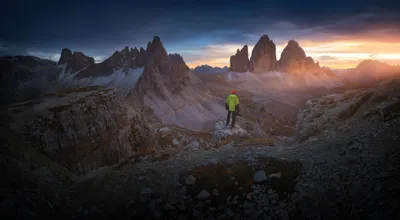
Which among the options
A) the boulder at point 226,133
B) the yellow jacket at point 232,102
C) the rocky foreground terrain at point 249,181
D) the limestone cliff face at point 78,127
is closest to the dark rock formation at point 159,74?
the limestone cliff face at point 78,127

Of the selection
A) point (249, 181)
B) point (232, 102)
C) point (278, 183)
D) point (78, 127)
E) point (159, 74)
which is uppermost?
point (159, 74)

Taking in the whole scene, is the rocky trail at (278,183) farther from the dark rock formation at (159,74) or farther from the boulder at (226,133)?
the dark rock formation at (159,74)

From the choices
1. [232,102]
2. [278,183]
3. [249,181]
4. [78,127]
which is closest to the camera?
[278,183]

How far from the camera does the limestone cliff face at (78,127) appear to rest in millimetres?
23875

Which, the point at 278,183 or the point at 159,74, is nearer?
the point at 278,183

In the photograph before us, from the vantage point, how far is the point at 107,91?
41.6m

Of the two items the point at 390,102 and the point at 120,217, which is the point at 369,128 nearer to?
the point at 390,102

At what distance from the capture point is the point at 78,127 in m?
30.4

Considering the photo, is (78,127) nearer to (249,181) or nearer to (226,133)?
(226,133)

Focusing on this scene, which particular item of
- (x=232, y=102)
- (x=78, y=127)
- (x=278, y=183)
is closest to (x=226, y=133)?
(x=232, y=102)

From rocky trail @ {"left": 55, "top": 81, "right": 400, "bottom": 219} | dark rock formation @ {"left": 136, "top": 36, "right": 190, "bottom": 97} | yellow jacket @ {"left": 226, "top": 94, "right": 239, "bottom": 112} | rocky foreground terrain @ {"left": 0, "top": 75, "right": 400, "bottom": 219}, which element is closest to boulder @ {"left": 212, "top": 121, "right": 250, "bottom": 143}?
yellow jacket @ {"left": 226, "top": 94, "right": 239, "bottom": 112}

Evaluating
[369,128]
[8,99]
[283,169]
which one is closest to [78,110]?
[283,169]

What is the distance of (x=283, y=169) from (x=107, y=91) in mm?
36028

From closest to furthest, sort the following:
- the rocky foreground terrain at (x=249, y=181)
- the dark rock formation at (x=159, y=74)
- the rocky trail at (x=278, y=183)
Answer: the rocky trail at (x=278, y=183) → the rocky foreground terrain at (x=249, y=181) → the dark rock formation at (x=159, y=74)
